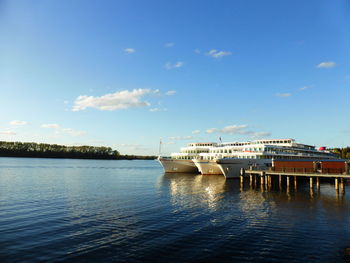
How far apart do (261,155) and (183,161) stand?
25841mm

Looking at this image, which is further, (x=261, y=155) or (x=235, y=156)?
(x=235, y=156)

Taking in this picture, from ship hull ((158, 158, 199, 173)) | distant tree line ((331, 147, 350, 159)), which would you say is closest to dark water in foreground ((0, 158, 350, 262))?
ship hull ((158, 158, 199, 173))

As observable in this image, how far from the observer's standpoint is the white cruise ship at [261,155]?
6078 cm

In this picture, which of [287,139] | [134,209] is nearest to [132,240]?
[134,209]

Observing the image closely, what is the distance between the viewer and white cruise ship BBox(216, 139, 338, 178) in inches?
2393

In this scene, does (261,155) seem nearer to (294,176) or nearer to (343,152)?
(294,176)

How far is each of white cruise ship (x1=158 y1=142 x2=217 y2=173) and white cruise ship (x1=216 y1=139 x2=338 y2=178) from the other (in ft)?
56.8

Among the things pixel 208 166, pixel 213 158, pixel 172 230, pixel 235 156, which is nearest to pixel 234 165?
pixel 235 156

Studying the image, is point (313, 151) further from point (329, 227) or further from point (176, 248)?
point (176, 248)

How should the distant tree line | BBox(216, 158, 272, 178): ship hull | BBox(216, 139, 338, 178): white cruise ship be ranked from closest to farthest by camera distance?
BBox(216, 158, 272, 178): ship hull, BBox(216, 139, 338, 178): white cruise ship, the distant tree line

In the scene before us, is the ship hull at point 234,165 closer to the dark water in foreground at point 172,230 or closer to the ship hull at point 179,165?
the ship hull at point 179,165

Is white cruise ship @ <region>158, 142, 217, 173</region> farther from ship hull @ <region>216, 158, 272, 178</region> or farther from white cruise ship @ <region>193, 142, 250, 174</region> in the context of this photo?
ship hull @ <region>216, 158, 272, 178</region>

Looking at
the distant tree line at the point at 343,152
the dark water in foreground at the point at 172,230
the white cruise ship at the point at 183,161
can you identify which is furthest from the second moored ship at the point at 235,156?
the distant tree line at the point at 343,152

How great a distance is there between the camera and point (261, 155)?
64125mm
